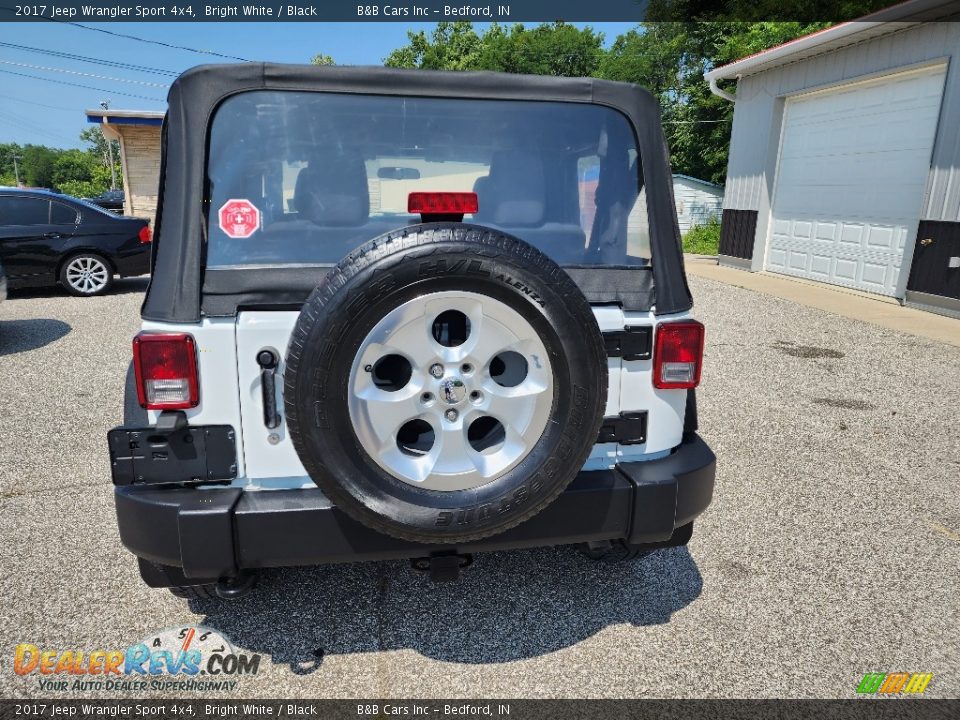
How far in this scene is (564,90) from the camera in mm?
2451

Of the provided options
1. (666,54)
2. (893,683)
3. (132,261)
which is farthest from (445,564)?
(666,54)

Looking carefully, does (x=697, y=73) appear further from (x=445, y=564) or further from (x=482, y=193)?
(x=445, y=564)

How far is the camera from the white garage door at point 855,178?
10273 millimetres

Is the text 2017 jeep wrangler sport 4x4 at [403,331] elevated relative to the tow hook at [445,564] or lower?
elevated

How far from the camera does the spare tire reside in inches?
76.3

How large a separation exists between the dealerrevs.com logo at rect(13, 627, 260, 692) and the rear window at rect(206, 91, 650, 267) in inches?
58.0

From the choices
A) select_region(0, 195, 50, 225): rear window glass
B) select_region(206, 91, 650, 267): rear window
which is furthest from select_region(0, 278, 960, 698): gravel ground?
select_region(0, 195, 50, 225): rear window glass

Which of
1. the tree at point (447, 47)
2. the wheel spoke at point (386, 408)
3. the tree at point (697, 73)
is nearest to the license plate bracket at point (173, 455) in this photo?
the wheel spoke at point (386, 408)

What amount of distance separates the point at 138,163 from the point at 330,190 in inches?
967

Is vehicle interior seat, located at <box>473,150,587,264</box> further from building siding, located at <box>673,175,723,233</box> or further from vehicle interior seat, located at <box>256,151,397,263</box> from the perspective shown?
building siding, located at <box>673,175,723,233</box>

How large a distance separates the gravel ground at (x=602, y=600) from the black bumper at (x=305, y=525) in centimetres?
49

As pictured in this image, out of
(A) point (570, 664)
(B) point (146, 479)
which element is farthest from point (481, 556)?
(B) point (146, 479)

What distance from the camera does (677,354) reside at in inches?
96.1

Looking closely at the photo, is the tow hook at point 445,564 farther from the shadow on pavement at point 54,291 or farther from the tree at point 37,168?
the tree at point 37,168
